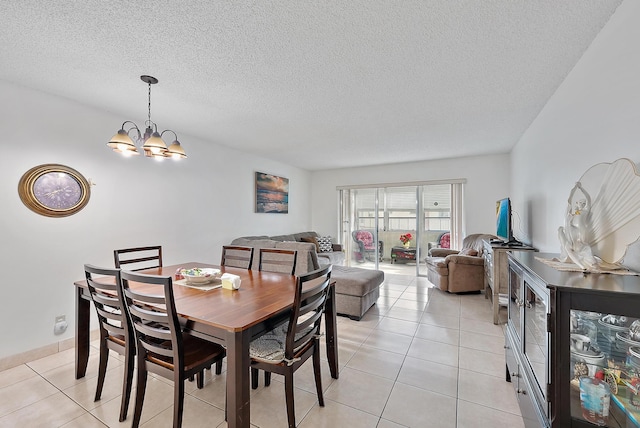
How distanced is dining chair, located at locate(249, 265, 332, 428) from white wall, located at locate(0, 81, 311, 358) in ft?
7.47

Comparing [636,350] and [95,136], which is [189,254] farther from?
[636,350]

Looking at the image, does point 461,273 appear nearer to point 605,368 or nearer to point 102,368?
point 605,368

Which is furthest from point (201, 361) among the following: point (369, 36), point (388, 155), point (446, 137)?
point (388, 155)

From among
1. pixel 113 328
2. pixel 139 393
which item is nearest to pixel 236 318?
pixel 139 393

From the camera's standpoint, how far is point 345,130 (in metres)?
3.63

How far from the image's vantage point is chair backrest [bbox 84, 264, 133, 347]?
155 centimetres

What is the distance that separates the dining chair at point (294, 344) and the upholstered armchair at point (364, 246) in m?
4.67

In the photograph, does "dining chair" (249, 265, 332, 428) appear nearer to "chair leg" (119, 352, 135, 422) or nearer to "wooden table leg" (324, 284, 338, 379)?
"wooden table leg" (324, 284, 338, 379)

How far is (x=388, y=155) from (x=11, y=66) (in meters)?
4.70

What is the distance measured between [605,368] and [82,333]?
314 centimetres

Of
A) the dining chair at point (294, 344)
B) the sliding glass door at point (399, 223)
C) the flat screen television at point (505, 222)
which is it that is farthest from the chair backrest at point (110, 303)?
the sliding glass door at point (399, 223)

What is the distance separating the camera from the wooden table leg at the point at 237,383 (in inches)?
49.2

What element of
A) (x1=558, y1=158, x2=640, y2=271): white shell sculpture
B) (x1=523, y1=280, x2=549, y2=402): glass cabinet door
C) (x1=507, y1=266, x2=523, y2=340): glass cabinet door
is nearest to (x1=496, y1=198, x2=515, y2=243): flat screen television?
(x1=507, y1=266, x2=523, y2=340): glass cabinet door

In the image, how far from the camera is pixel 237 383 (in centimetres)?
126
